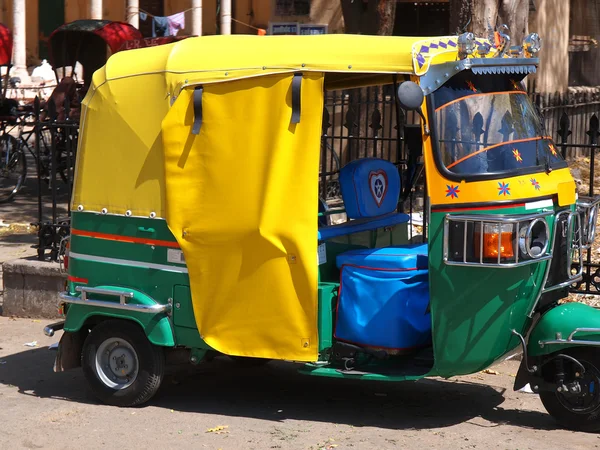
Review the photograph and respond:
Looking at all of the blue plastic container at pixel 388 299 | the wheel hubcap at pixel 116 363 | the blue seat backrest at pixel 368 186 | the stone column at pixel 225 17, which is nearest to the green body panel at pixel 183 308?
the wheel hubcap at pixel 116 363

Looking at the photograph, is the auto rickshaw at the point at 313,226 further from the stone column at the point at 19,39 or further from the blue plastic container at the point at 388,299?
the stone column at the point at 19,39

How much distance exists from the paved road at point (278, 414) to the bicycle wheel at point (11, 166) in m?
8.18

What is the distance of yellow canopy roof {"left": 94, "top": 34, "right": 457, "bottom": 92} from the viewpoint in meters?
5.57

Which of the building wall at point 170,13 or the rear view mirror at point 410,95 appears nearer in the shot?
the rear view mirror at point 410,95

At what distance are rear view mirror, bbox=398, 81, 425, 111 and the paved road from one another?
6.14ft

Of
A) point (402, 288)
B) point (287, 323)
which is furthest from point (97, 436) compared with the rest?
point (402, 288)

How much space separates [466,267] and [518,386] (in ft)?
2.77

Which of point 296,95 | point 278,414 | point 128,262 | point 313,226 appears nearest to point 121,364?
point 128,262

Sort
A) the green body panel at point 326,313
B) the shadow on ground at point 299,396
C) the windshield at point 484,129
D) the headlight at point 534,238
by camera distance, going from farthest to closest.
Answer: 1. the shadow on ground at point 299,396
2. the green body panel at point 326,313
3. the windshield at point 484,129
4. the headlight at point 534,238

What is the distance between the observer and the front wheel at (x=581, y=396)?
5.68m

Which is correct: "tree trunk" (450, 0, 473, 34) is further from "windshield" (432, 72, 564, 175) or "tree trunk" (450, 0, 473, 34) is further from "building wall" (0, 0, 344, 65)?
"building wall" (0, 0, 344, 65)

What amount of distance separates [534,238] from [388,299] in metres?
0.89

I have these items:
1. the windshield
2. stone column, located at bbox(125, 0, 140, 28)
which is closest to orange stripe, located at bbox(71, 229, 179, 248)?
the windshield

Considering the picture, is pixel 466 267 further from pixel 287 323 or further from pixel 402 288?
pixel 287 323
